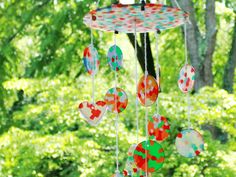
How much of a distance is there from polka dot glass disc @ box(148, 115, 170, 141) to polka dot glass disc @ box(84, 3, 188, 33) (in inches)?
13.1

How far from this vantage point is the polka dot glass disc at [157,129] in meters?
1.89

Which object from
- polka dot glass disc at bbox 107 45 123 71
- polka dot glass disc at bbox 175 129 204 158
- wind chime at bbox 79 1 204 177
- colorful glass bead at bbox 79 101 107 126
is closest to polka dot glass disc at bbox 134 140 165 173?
wind chime at bbox 79 1 204 177

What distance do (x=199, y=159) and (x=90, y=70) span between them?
175 cm

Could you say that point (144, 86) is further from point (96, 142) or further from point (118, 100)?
point (96, 142)

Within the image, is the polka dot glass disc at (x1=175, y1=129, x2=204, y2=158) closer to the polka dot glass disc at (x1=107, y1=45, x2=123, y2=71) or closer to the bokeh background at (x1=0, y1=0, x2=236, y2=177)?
the polka dot glass disc at (x1=107, y1=45, x2=123, y2=71)

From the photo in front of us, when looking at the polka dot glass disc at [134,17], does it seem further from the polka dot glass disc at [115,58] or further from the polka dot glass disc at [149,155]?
the polka dot glass disc at [149,155]

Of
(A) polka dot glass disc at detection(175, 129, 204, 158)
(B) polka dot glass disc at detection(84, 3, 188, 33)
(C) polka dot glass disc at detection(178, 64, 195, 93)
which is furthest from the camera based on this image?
(C) polka dot glass disc at detection(178, 64, 195, 93)

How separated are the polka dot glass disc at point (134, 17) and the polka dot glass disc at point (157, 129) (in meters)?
0.33

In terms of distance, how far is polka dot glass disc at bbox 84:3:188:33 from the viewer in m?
1.71

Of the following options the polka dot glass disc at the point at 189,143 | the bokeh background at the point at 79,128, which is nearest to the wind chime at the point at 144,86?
the polka dot glass disc at the point at 189,143

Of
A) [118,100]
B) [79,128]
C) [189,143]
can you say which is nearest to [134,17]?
[118,100]

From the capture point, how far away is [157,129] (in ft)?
6.20

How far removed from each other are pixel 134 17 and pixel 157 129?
0.39m

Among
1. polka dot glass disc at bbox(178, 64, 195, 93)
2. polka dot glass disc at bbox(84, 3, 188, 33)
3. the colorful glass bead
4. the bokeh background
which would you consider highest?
polka dot glass disc at bbox(84, 3, 188, 33)
